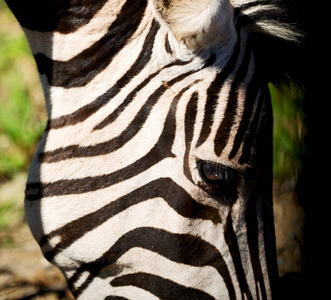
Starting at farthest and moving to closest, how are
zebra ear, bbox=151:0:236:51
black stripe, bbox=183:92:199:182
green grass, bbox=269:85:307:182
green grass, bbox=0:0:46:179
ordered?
1. green grass, bbox=0:0:46:179
2. green grass, bbox=269:85:307:182
3. black stripe, bbox=183:92:199:182
4. zebra ear, bbox=151:0:236:51

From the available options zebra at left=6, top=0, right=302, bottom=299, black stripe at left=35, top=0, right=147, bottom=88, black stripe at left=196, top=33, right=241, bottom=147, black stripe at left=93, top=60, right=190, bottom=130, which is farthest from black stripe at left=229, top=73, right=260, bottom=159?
black stripe at left=35, top=0, right=147, bottom=88

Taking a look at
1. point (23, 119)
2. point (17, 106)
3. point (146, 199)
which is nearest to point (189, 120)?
point (146, 199)

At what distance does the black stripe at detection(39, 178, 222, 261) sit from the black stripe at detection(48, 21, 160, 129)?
35 cm

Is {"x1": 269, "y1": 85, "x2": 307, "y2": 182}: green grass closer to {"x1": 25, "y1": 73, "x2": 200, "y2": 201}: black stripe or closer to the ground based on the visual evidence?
the ground

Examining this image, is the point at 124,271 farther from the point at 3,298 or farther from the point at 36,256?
the point at 36,256

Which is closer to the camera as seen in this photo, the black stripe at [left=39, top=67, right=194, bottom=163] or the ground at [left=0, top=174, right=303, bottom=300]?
the black stripe at [left=39, top=67, right=194, bottom=163]

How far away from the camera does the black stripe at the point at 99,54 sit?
158 centimetres

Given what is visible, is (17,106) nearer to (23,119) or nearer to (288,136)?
(23,119)

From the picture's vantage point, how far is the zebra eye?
4.94 ft

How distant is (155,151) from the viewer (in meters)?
1.53

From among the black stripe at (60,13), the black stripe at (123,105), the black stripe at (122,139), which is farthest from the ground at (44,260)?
the black stripe at (60,13)

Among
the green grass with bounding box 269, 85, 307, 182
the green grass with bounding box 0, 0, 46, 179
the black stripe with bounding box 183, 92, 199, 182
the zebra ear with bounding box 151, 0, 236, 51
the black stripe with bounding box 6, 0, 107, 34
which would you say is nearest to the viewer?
the zebra ear with bounding box 151, 0, 236, 51

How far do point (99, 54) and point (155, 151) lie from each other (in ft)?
1.45

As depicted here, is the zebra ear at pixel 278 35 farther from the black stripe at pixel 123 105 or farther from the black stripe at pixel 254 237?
the black stripe at pixel 254 237
